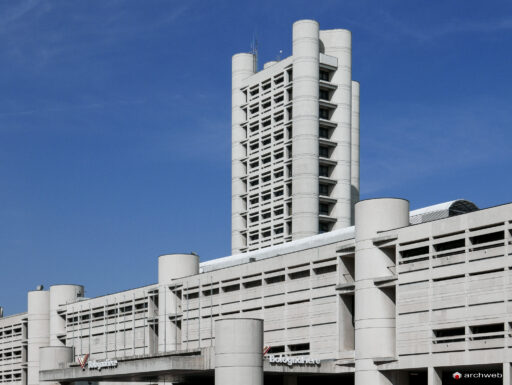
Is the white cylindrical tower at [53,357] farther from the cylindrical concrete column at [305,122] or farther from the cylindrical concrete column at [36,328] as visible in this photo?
the cylindrical concrete column at [305,122]

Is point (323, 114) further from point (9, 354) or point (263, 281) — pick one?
point (9, 354)

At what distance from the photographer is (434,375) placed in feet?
266

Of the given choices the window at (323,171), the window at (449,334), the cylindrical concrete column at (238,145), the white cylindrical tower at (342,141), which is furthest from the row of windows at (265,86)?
the window at (449,334)

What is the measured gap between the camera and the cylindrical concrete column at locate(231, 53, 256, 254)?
164 meters

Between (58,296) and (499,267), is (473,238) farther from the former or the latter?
(58,296)

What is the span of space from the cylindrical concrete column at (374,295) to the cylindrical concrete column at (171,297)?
33312 millimetres

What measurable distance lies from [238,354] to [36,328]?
6721cm

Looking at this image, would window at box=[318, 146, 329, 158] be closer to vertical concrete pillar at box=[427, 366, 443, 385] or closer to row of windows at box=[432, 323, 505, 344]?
row of windows at box=[432, 323, 505, 344]

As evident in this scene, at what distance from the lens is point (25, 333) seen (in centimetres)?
14912

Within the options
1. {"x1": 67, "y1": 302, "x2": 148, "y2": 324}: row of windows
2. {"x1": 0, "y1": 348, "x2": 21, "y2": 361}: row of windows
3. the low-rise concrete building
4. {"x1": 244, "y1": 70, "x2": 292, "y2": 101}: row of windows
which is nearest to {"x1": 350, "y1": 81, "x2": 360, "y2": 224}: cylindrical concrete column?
{"x1": 244, "y1": 70, "x2": 292, "y2": 101}: row of windows

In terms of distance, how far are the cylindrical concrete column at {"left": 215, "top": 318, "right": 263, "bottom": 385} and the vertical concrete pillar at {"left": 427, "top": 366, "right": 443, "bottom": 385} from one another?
45.2 ft

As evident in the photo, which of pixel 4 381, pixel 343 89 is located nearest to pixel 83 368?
pixel 4 381

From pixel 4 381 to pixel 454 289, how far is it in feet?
307

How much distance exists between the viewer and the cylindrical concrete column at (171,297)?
116m
